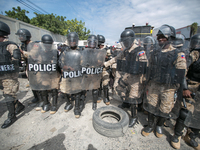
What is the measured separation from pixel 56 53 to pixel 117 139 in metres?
2.86

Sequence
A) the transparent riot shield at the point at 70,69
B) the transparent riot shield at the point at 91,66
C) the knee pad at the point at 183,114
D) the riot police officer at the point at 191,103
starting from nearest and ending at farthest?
the riot police officer at the point at 191,103, the knee pad at the point at 183,114, the transparent riot shield at the point at 70,69, the transparent riot shield at the point at 91,66

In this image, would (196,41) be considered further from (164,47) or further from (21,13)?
(21,13)

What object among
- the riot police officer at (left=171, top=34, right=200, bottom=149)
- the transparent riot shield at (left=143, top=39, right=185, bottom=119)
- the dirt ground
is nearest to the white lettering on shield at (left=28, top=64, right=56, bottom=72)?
the dirt ground

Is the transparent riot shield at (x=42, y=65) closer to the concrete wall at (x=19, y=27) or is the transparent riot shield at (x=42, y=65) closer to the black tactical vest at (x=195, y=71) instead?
the black tactical vest at (x=195, y=71)

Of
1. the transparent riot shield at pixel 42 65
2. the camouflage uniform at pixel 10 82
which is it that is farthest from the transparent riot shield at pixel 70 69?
the camouflage uniform at pixel 10 82

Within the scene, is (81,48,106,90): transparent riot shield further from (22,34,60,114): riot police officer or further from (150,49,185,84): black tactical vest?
(150,49,185,84): black tactical vest

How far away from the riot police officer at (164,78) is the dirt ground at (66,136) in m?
0.29

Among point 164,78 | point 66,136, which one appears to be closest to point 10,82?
point 66,136

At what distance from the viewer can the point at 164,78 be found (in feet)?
6.13

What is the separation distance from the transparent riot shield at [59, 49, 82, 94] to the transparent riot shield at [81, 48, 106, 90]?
0.16 meters

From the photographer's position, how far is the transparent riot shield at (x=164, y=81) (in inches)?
69.7

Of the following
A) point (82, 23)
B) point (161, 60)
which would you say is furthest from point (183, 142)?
point (82, 23)

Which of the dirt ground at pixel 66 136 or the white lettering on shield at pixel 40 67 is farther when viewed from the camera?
the white lettering on shield at pixel 40 67

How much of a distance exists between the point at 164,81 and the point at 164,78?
0.06 meters
